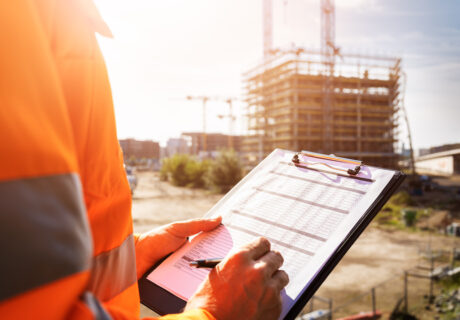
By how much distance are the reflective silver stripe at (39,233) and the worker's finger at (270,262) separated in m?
0.45

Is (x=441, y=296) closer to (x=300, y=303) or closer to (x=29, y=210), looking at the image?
(x=300, y=303)

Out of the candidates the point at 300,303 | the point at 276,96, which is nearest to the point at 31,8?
the point at 300,303

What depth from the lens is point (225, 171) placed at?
28969 millimetres

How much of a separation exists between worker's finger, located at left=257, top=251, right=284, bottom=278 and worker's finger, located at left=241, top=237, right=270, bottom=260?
0.01 meters

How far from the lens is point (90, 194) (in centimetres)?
53

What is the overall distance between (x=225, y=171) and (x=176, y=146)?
2056 inches

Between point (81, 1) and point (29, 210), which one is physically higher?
point (81, 1)

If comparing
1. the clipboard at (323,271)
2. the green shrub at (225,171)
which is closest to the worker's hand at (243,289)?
the clipboard at (323,271)

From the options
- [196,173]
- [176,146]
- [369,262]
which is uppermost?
[176,146]

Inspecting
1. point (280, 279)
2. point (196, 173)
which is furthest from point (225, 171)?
point (280, 279)

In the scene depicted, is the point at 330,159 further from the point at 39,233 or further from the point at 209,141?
the point at 209,141

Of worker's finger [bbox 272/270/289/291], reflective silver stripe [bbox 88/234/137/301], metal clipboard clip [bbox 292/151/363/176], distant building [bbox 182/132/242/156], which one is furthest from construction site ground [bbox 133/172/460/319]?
distant building [bbox 182/132/242/156]

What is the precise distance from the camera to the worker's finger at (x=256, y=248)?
0.80 meters

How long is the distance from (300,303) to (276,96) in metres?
44.9
